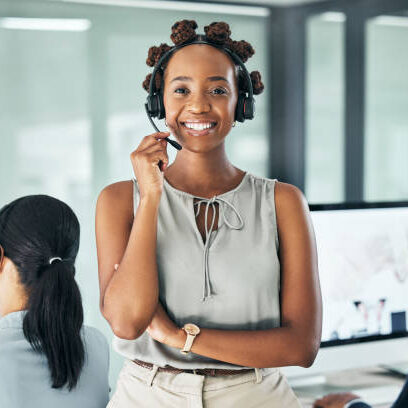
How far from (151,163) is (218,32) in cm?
29

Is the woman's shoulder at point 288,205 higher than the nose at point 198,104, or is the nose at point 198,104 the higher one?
the nose at point 198,104

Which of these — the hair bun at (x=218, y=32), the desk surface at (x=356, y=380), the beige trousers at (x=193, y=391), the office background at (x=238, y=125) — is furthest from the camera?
the office background at (x=238, y=125)

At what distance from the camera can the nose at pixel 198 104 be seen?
109 cm

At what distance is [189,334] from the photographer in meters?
1.01

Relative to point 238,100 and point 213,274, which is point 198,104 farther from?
point 213,274

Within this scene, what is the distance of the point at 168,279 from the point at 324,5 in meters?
2.22

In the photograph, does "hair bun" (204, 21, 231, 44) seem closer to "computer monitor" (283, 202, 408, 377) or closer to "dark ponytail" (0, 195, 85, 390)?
"dark ponytail" (0, 195, 85, 390)

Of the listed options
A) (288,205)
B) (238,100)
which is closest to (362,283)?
Result: (288,205)

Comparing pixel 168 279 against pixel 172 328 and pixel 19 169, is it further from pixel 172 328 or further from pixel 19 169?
pixel 19 169

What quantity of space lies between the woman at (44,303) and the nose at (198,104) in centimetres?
35

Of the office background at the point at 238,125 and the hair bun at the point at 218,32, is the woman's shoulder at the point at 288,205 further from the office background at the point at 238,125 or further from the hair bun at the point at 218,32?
the office background at the point at 238,125

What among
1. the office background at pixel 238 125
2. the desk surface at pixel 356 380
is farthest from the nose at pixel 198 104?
the office background at pixel 238 125

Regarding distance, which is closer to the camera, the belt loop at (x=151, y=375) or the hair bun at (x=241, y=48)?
the belt loop at (x=151, y=375)

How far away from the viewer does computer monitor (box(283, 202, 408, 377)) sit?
192cm
